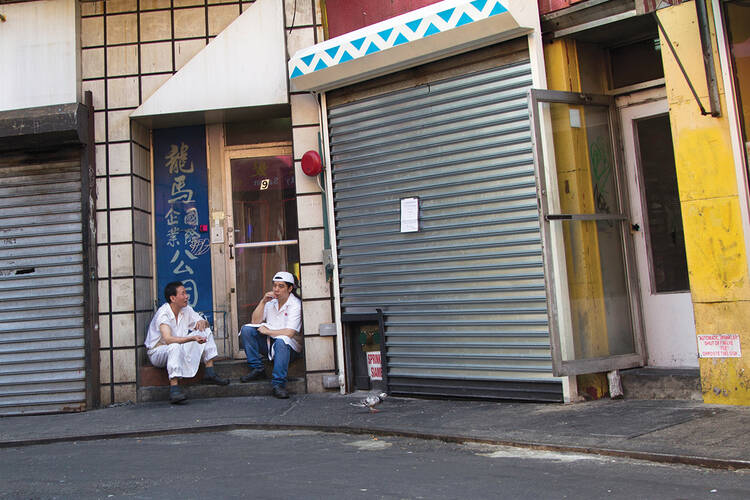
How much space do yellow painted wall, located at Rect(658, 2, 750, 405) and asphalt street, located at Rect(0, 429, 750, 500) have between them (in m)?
1.81

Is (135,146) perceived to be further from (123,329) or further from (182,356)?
(182,356)

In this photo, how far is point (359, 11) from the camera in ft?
30.2

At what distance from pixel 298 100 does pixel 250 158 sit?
1229 millimetres

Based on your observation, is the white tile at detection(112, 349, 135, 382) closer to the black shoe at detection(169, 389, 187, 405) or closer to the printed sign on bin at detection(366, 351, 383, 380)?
the black shoe at detection(169, 389, 187, 405)

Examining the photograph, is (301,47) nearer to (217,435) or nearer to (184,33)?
(184,33)

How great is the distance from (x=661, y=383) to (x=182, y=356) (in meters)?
5.11

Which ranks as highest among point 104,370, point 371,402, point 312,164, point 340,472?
point 312,164

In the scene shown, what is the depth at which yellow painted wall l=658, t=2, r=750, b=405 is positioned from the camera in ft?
21.2

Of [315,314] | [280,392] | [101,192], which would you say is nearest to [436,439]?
[280,392]

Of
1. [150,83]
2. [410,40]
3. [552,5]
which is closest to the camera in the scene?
[552,5]

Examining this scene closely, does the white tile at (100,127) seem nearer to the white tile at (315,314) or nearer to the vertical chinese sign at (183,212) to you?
the vertical chinese sign at (183,212)

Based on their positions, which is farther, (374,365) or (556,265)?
(374,365)

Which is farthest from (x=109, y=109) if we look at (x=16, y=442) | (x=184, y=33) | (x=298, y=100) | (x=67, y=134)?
(x=16, y=442)

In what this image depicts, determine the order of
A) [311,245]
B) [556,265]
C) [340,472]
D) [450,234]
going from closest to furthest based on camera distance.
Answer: [340,472]
[556,265]
[450,234]
[311,245]
